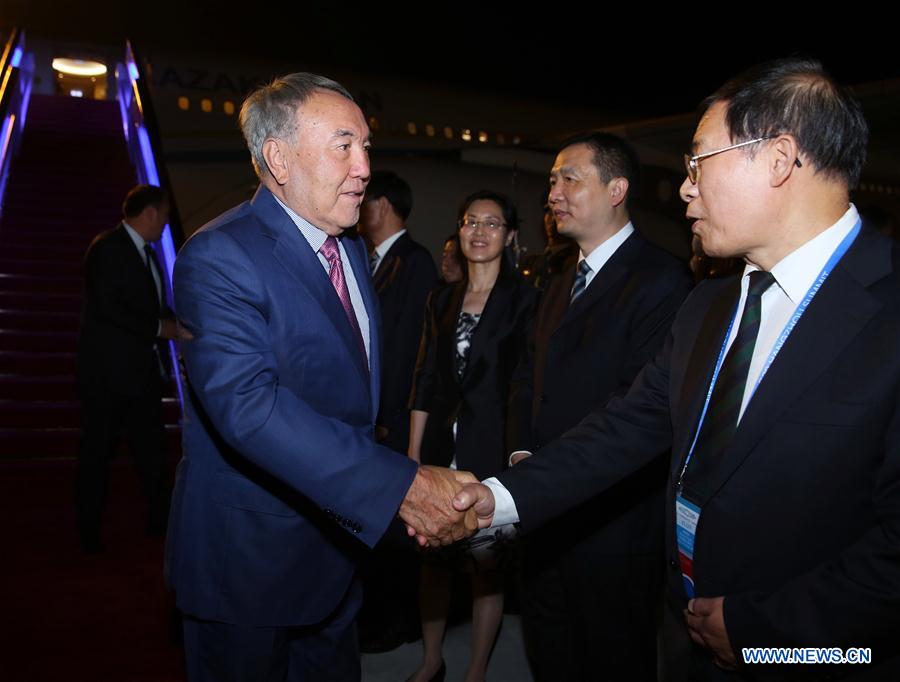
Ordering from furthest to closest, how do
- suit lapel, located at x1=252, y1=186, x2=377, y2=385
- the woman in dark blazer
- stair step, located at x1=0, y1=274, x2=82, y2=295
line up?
stair step, located at x1=0, y1=274, x2=82, y2=295 → the woman in dark blazer → suit lapel, located at x1=252, y1=186, x2=377, y2=385

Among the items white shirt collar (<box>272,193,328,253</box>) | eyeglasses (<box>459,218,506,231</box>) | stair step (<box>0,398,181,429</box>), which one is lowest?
stair step (<box>0,398,181,429</box>)

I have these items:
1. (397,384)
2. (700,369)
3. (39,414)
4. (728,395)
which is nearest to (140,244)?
(397,384)

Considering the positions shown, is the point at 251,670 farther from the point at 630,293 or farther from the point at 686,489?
the point at 630,293

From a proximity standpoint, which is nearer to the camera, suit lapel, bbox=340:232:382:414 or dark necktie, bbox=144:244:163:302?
suit lapel, bbox=340:232:382:414

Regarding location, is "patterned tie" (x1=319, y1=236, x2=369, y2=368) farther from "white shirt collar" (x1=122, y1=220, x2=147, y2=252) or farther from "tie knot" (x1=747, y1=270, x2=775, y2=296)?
"white shirt collar" (x1=122, y1=220, x2=147, y2=252)

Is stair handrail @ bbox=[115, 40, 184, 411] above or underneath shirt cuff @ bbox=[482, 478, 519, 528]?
above

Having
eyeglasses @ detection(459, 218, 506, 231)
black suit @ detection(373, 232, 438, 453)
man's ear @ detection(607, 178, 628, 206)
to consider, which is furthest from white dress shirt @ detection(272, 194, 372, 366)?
black suit @ detection(373, 232, 438, 453)

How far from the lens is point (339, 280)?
1998 mm

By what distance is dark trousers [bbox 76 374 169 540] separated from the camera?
4164mm

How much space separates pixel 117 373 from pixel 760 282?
3630 millimetres

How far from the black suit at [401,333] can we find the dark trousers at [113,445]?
160 cm

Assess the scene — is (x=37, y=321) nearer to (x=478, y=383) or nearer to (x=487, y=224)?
(x=487, y=224)

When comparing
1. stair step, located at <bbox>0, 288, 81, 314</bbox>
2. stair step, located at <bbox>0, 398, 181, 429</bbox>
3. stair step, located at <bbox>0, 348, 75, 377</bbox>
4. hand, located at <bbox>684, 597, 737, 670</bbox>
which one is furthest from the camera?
stair step, located at <bbox>0, 288, 81, 314</bbox>

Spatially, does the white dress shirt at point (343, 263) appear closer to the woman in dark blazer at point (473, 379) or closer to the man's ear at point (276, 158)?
the man's ear at point (276, 158)
